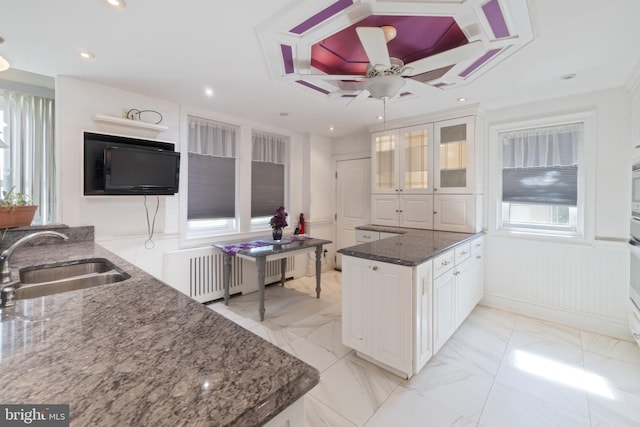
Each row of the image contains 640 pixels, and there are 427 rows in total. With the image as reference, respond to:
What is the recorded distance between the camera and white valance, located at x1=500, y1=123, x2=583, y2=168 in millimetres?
2857

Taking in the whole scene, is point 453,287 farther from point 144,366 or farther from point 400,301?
point 144,366

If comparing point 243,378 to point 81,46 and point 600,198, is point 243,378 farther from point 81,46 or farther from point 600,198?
point 600,198

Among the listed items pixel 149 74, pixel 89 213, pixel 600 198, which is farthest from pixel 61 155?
pixel 600 198

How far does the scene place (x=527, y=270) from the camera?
3.09m

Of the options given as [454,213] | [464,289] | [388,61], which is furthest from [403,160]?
[388,61]

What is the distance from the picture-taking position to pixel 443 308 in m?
2.24

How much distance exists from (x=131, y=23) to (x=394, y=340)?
8.94 ft

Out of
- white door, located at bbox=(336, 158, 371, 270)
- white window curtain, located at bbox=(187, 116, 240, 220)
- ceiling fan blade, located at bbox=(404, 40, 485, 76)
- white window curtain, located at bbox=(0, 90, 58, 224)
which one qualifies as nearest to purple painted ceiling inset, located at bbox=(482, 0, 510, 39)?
ceiling fan blade, located at bbox=(404, 40, 485, 76)

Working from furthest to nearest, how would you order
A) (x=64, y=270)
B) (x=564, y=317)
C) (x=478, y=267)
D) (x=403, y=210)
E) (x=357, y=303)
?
(x=403, y=210) < (x=478, y=267) < (x=564, y=317) < (x=357, y=303) < (x=64, y=270)

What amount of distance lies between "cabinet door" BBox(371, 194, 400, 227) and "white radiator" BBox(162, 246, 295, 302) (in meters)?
1.91

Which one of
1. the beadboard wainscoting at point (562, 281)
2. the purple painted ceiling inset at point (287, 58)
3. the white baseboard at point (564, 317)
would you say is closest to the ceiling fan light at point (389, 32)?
the purple painted ceiling inset at point (287, 58)

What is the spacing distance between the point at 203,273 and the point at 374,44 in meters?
3.01

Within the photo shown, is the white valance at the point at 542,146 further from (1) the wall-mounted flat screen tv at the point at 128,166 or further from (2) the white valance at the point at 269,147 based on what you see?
(1) the wall-mounted flat screen tv at the point at 128,166

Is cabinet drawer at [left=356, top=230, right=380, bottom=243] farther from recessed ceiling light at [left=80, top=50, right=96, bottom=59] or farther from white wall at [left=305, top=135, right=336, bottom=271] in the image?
recessed ceiling light at [left=80, top=50, right=96, bottom=59]
